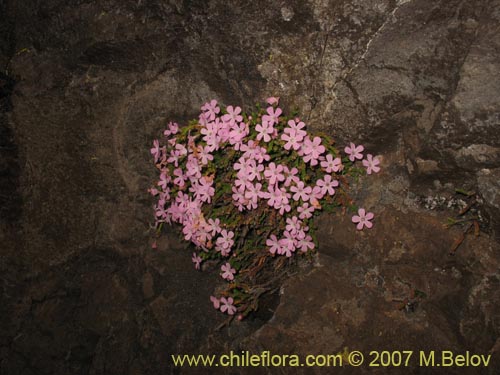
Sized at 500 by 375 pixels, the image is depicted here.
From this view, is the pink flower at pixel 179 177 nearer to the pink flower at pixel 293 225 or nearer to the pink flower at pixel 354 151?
the pink flower at pixel 293 225

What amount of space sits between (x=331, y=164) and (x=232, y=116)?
80 cm

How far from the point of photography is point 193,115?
3.37 meters

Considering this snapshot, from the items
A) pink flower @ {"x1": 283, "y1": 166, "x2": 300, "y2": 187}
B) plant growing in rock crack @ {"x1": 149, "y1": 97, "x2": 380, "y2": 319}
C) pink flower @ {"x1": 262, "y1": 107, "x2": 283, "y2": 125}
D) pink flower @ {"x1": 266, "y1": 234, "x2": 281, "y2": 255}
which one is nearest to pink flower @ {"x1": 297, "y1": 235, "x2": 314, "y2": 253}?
plant growing in rock crack @ {"x1": 149, "y1": 97, "x2": 380, "y2": 319}

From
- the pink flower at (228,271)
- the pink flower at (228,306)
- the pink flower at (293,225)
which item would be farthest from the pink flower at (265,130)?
the pink flower at (228,306)

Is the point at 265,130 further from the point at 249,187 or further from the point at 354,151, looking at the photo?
the point at 354,151

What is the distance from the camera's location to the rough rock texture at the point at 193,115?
2.71 metres

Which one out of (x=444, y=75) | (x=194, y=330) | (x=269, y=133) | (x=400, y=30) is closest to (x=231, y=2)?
(x=269, y=133)

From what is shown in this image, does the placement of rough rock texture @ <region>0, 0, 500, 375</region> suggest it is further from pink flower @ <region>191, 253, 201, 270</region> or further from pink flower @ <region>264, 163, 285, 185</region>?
pink flower @ <region>264, 163, 285, 185</region>

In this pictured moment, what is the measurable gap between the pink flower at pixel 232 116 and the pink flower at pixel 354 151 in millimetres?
808

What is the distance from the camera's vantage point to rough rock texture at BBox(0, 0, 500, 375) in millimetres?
2715

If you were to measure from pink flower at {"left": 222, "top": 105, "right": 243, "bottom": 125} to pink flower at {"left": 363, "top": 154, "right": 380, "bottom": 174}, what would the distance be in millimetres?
969

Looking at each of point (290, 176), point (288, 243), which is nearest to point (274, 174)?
point (290, 176)

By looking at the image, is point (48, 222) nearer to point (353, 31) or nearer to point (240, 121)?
point (240, 121)

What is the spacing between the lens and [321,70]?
10.1ft
